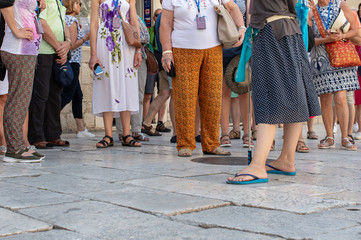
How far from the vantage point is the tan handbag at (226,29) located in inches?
229

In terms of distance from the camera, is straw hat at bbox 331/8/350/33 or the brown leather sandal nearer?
straw hat at bbox 331/8/350/33

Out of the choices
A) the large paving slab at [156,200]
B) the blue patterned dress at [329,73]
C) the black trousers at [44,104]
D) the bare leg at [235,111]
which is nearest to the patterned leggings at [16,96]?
the black trousers at [44,104]

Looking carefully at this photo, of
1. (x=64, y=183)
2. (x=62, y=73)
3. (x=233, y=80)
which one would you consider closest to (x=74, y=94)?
(x=62, y=73)

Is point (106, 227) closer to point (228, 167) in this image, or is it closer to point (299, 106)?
point (299, 106)

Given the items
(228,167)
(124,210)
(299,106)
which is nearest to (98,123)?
(228,167)

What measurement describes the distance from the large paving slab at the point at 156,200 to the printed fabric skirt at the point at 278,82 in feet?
3.37

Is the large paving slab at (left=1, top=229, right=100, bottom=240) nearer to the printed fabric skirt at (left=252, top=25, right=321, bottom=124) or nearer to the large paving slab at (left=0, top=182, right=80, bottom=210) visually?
the large paving slab at (left=0, top=182, right=80, bottom=210)

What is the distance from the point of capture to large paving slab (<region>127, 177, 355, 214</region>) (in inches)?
123

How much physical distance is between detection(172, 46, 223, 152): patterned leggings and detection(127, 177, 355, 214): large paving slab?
5.94 ft

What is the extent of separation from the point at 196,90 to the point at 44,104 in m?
2.06

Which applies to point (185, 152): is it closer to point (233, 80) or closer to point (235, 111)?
point (233, 80)

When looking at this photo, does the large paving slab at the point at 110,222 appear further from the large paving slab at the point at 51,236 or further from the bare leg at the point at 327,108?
the bare leg at the point at 327,108

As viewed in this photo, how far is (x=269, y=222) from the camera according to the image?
277 centimetres

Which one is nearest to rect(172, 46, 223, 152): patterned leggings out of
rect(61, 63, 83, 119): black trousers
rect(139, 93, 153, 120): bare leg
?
rect(61, 63, 83, 119): black trousers
